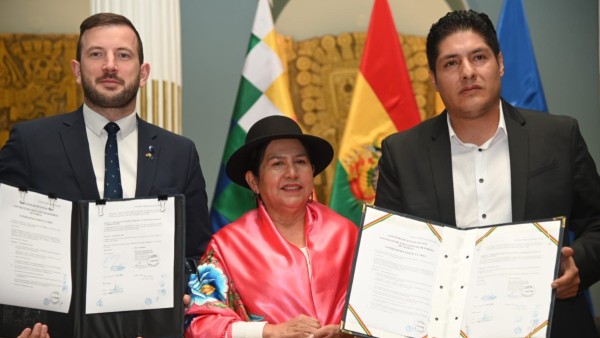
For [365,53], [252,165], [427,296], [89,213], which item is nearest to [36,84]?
[365,53]

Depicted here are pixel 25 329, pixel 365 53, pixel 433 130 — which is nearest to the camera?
pixel 25 329

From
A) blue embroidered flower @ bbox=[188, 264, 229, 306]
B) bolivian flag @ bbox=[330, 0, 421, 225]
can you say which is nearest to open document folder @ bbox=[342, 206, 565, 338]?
blue embroidered flower @ bbox=[188, 264, 229, 306]

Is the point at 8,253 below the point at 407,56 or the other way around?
below

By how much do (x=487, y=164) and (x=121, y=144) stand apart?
1.32 m

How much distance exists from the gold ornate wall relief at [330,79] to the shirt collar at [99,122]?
2.46 metres

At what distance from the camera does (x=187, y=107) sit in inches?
209

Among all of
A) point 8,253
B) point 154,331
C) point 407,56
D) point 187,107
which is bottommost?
point 154,331

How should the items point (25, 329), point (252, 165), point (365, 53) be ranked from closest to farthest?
point (25, 329) → point (252, 165) → point (365, 53)

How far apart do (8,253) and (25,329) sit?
239 millimetres

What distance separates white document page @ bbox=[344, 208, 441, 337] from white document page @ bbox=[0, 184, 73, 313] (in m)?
0.92

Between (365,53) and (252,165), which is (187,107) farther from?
(252,165)

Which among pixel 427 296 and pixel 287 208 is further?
pixel 287 208

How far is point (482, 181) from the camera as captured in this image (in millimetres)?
2646

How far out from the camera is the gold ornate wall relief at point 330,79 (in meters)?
5.31
